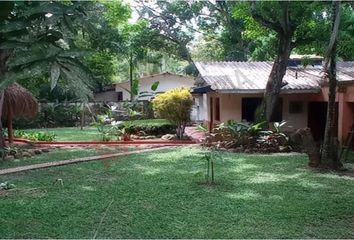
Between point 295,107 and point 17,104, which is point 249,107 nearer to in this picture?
point 295,107

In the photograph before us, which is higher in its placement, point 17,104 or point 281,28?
point 281,28

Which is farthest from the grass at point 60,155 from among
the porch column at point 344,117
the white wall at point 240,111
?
the porch column at point 344,117

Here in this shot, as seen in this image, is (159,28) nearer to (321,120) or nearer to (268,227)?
(321,120)

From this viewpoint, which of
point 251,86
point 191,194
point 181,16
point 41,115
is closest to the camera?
point 191,194

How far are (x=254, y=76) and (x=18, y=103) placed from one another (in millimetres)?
9069

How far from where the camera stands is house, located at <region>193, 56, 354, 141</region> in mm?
16328

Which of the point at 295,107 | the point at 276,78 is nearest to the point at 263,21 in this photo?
the point at 276,78

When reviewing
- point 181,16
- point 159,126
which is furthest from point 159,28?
point 159,126

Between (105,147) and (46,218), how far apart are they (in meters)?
9.33

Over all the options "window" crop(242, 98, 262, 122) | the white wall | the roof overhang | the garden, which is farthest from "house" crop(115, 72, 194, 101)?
the roof overhang

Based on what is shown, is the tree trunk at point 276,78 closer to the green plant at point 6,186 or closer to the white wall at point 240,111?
the white wall at point 240,111

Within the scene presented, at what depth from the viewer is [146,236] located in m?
5.23

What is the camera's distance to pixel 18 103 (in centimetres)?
1526

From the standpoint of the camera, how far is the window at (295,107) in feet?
58.7
